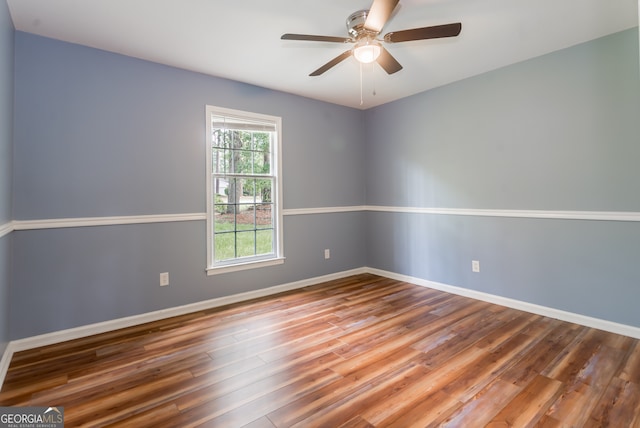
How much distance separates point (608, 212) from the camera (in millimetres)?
2570

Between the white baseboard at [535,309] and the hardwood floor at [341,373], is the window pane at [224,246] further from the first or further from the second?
the white baseboard at [535,309]

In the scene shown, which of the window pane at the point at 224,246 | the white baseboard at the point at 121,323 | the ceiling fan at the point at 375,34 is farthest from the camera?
the window pane at the point at 224,246

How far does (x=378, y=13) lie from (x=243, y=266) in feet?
8.99

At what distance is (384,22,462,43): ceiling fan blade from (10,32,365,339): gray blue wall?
2.02 meters

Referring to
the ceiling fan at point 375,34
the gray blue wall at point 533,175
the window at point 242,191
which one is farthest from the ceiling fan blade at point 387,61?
the window at point 242,191

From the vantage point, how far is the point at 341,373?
6.66 ft

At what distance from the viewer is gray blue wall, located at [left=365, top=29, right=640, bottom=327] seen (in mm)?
2521

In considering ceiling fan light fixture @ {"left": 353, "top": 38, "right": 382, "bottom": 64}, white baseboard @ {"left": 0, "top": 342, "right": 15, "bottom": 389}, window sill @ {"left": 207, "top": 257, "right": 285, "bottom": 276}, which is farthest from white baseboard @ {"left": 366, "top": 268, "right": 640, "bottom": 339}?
white baseboard @ {"left": 0, "top": 342, "right": 15, "bottom": 389}

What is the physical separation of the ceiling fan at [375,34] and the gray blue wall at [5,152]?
5.94 ft

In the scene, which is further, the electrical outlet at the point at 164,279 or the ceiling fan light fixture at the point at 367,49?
the electrical outlet at the point at 164,279

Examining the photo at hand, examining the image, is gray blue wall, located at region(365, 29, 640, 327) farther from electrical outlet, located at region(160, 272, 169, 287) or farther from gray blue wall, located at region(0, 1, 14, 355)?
gray blue wall, located at region(0, 1, 14, 355)

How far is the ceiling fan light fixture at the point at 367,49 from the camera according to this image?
7.30ft
